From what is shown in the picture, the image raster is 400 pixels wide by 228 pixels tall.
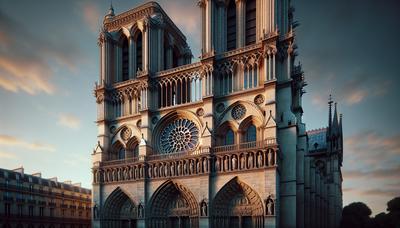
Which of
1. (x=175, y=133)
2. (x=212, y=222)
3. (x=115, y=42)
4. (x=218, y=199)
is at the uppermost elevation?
(x=115, y=42)

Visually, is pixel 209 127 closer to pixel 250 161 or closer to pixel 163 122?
pixel 250 161

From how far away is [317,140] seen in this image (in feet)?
233

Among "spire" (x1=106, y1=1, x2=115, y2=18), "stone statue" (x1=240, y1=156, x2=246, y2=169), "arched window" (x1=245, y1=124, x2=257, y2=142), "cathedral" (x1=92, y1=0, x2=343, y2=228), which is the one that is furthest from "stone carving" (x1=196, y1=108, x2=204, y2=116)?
"spire" (x1=106, y1=1, x2=115, y2=18)

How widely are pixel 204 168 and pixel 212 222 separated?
18.9ft

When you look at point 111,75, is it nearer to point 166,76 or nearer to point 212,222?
point 166,76

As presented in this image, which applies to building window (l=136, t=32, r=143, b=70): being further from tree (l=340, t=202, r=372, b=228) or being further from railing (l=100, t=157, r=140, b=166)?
tree (l=340, t=202, r=372, b=228)

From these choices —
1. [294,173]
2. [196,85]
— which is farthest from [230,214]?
[196,85]

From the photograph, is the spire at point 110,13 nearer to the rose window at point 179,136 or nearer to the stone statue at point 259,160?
the rose window at point 179,136

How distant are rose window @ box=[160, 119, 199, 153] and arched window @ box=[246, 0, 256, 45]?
12600 mm

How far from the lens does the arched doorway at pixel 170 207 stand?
39438 mm

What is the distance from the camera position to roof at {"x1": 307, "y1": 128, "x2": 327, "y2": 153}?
67750 millimetres

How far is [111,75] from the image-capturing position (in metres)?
49.4

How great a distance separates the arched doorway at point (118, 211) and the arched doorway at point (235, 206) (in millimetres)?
12134

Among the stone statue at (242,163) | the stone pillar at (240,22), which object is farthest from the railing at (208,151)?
the stone pillar at (240,22)
